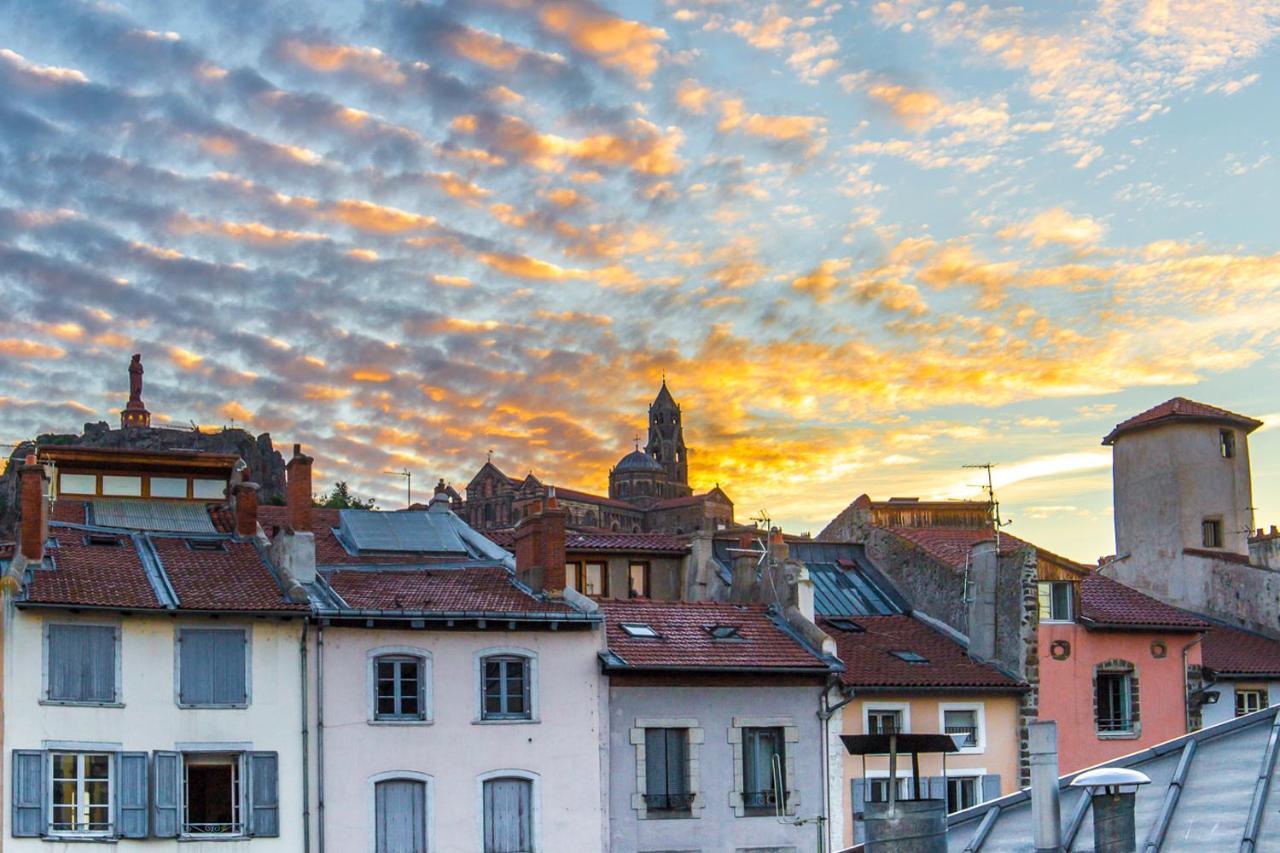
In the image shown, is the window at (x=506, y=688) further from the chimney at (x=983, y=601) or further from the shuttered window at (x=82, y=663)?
the chimney at (x=983, y=601)

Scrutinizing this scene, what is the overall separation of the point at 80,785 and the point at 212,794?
113 inches

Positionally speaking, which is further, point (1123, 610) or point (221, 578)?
point (1123, 610)

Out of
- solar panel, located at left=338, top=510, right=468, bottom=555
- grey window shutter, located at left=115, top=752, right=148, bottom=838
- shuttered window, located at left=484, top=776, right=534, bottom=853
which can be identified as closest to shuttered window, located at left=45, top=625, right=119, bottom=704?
grey window shutter, located at left=115, top=752, right=148, bottom=838

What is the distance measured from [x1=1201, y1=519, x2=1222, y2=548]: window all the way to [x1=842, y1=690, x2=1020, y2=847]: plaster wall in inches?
970

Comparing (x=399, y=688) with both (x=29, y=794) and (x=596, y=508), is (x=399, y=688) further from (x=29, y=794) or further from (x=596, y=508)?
(x=596, y=508)

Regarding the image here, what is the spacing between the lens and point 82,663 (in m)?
39.6

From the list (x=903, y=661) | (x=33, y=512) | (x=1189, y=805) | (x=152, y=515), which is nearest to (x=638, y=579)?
(x=903, y=661)

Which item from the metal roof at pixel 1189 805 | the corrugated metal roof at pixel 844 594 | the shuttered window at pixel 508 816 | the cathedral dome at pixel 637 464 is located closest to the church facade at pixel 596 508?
the cathedral dome at pixel 637 464

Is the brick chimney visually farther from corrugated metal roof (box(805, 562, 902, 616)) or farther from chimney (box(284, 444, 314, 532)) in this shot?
corrugated metal roof (box(805, 562, 902, 616))

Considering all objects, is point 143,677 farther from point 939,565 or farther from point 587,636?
point 939,565

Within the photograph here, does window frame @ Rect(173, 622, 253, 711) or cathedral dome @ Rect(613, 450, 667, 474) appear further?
cathedral dome @ Rect(613, 450, 667, 474)

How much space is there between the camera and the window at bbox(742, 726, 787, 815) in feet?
146

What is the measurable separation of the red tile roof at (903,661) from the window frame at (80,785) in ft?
58.7

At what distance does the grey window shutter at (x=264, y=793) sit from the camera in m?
40.0
